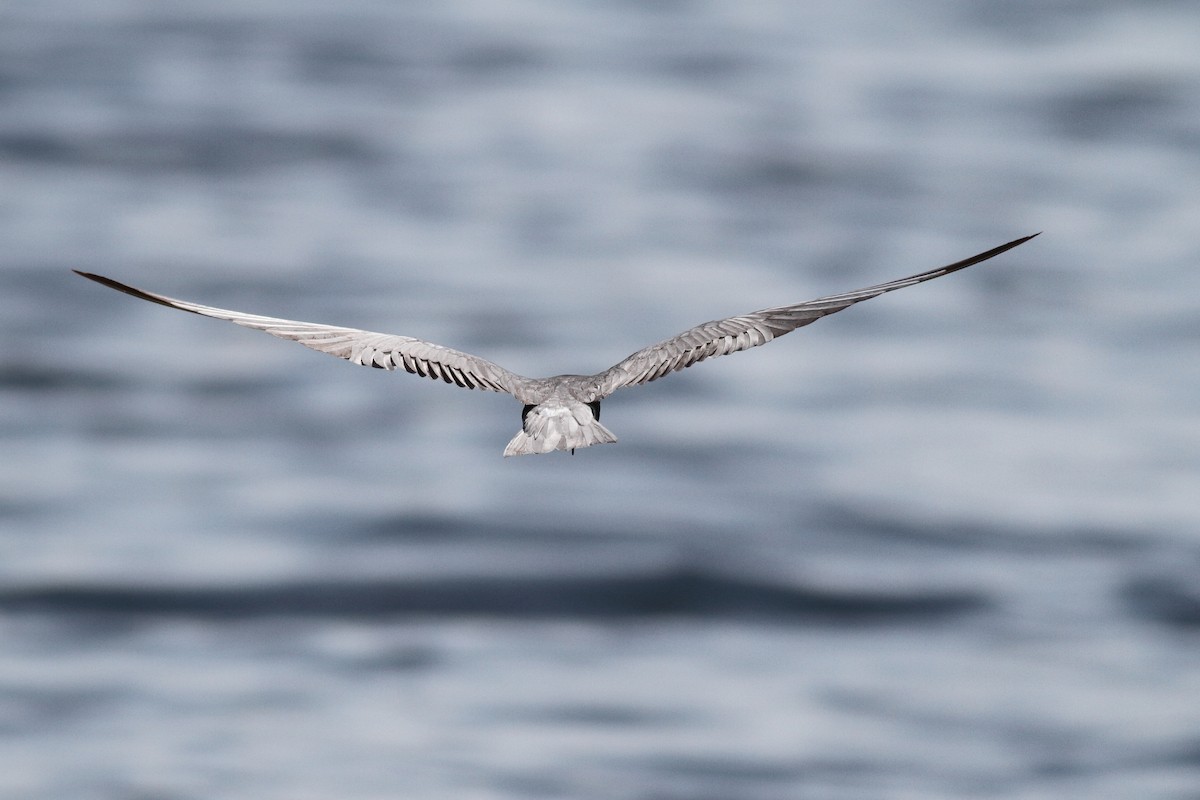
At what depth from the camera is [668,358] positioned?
542 cm

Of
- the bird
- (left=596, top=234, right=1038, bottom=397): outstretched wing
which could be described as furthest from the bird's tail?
(left=596, top=234, right=1038, bottom=397): outstretched wing

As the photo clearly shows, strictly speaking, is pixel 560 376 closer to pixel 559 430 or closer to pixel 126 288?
pixel 559 430

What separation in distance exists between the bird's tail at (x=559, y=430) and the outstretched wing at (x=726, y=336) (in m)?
0.12

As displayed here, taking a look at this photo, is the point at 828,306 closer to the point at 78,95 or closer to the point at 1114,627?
the point at 1114,627

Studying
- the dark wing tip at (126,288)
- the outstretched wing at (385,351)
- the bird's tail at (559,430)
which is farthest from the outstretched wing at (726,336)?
the dark wing tip at (126,288)

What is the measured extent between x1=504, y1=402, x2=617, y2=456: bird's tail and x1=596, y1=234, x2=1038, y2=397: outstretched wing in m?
0.12

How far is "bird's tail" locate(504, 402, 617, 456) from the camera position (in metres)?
5.05

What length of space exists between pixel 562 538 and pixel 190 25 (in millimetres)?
27517

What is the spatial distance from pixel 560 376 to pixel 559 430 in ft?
1.24

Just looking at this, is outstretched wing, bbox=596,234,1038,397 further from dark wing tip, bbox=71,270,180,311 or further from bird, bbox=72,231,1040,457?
dark wing tip, bbox=71,270,180,311

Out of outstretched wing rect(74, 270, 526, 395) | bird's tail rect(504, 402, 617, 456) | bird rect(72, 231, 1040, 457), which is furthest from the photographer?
outstretched wing rect(74, 270, 526, 395)

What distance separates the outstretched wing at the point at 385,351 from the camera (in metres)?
5.42

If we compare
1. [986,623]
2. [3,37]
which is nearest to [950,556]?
[986,623]

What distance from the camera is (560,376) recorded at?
18.2ft
